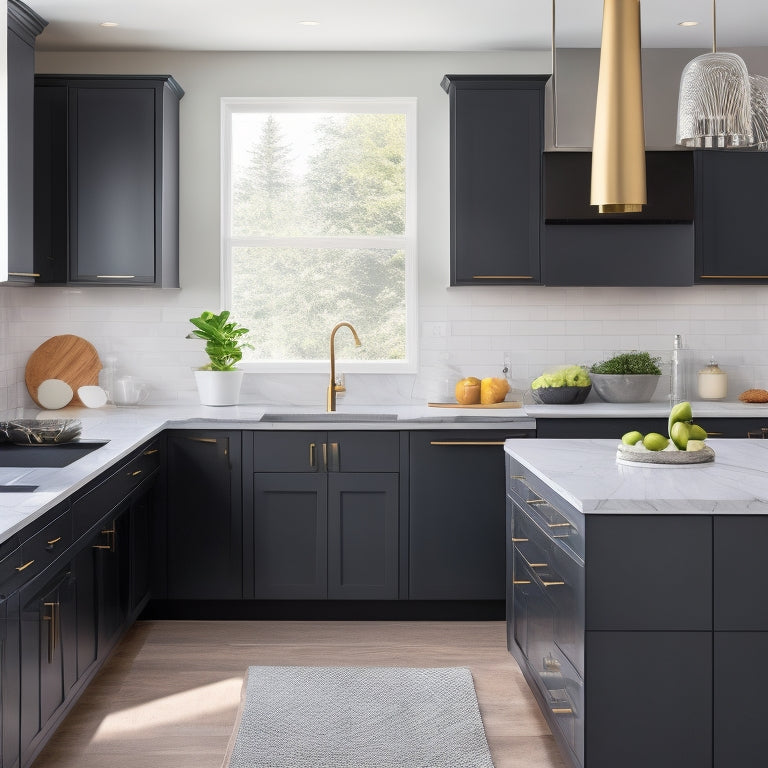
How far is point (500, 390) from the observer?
4742 millimetres

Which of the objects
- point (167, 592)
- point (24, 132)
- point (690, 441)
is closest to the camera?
point (690, 441)

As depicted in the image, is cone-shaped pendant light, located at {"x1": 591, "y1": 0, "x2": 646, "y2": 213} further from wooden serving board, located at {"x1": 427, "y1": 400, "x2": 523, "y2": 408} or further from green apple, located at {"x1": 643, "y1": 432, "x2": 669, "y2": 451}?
wooden serving board, located at {"x1": 427, "y1": 400, "x2": 523, "y2": 408}

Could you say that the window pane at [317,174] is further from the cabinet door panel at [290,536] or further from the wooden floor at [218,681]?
the wooden floor at [218,681]

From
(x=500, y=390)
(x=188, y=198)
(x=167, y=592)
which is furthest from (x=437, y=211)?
(x=167, y=592)

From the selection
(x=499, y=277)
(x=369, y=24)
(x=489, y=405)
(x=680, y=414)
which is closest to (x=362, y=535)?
(x=489, y=405)

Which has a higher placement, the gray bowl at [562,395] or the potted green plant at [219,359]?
the potted green plant at [219,359]

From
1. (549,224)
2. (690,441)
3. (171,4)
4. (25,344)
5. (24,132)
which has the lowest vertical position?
(690,441)

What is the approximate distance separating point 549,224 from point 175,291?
2.01 m

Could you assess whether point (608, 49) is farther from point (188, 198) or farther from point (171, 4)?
point (188, 198)

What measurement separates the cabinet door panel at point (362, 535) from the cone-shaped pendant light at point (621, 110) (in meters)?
2.33

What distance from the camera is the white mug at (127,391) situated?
4844mm

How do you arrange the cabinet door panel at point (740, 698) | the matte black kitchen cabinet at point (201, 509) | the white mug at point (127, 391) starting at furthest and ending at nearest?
1. the white mug at point (127, 391)
2. the matte black kitchen cabinet at point (201, 509)
3. the cabinet door panel at point (740, 698)

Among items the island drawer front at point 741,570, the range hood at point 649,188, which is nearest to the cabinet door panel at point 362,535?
the range hood at point 649,188

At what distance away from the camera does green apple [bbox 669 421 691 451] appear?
9.70 ft
